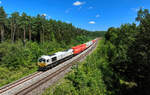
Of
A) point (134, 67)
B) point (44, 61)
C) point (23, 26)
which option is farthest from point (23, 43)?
point (134, 67)

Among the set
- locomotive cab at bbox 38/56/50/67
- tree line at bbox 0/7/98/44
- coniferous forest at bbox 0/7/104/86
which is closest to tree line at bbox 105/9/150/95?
locomotive cab at bbox 38/56/50/67

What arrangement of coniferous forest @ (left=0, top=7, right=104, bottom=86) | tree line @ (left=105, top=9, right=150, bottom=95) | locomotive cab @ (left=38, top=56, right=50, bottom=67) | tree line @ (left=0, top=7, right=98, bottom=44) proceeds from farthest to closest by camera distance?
tree line @ (left=0, top=7, right=98, bottom=44) < coniferous forest @ (left=0, top=7, right=104, bottom=86) < locomotive cab @ (left=38, top=56, right=50, bottom=67) < tree line @ (left=105, top=9, right=150, bottom=95)

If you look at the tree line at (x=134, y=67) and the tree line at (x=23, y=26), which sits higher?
the tree line at (x=23, y=26)

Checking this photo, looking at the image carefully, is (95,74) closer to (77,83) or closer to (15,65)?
(77,83)

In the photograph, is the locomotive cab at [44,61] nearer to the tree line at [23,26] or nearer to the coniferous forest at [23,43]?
the coniferous forest at [23,43]

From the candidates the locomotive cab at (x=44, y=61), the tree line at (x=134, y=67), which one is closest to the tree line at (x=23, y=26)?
the locomotive cab at (x=44, y=61)

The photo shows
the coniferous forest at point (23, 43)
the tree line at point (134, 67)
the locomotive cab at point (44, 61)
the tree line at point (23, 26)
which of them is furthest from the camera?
the tree line at point (23, 26)

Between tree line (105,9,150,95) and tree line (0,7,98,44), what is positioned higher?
tree line (0,7,98,44)

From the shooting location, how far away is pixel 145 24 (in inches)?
668

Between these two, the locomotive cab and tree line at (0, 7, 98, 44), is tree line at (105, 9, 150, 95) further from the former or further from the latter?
tree line at (0, 7, 98, 44)

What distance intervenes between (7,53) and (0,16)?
95.3 ft

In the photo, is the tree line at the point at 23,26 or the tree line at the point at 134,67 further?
the tree line at the point at 23,26

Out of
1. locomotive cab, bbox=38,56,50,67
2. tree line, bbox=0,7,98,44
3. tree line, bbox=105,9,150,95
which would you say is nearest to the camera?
tree line, bbox=105,9,150,95

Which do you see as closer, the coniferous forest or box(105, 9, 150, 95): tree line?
box(105, 9, 150, 95): tree line
